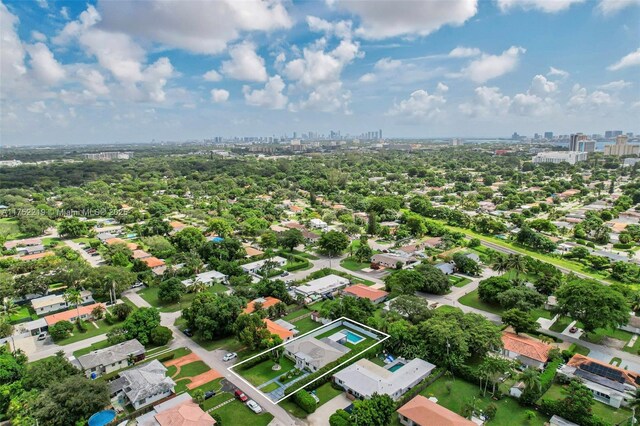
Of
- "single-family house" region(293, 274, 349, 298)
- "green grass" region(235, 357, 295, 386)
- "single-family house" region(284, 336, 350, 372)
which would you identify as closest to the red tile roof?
"single-family house" region(284, 336, 350, 372)

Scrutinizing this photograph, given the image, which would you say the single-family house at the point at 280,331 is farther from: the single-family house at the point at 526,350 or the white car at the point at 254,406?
the single-family house at the point at 526,350

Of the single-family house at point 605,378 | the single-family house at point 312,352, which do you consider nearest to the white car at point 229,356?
the single-family house at point 312,352

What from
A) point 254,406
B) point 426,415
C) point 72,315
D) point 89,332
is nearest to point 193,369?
point 254,406

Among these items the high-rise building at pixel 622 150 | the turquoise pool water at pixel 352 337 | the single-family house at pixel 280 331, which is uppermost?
the high-rise building at pixel 622 150

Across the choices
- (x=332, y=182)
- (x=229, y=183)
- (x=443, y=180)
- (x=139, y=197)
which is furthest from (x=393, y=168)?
(x=139, y=197)

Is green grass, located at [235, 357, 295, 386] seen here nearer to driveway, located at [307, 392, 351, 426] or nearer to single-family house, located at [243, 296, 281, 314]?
driveway, located at [307, 392, 351, 426]

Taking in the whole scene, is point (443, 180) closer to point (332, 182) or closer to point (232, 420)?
point (332, 182)
